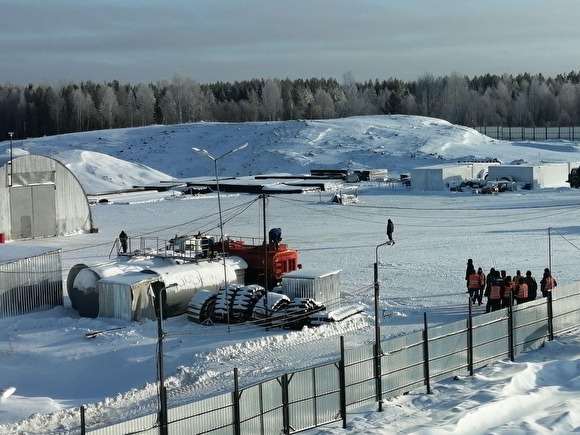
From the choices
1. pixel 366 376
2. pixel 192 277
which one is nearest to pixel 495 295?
pixel 366 376

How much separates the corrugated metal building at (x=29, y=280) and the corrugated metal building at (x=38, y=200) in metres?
12.3

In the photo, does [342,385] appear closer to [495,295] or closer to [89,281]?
[495,295]

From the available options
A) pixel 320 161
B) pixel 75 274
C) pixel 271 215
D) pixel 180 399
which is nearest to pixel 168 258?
pixel 75 274

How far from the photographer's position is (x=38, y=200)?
124ft

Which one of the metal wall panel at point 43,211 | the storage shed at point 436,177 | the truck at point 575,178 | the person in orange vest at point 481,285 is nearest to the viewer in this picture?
the person in orange vest at point 481,285

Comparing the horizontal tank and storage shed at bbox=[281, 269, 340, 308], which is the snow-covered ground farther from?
storage shed at bbox=[281, 269, 340, 308]

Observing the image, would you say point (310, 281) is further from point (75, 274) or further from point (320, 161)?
point (320, 161)

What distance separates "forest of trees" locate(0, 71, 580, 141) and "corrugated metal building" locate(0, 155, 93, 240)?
9963cm

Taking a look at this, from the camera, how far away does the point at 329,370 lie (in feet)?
45.3

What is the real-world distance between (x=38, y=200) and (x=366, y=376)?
26.1 metres

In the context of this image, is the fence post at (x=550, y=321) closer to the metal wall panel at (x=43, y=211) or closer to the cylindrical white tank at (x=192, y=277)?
the cylindrical white tank at (x=192, y=277)

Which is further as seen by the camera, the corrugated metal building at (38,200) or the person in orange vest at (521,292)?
the corrugated metal building at (38,200)

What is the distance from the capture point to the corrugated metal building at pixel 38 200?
1431 inches

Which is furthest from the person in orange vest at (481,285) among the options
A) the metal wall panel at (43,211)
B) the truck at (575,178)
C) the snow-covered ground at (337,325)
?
the truck at (575,178)
